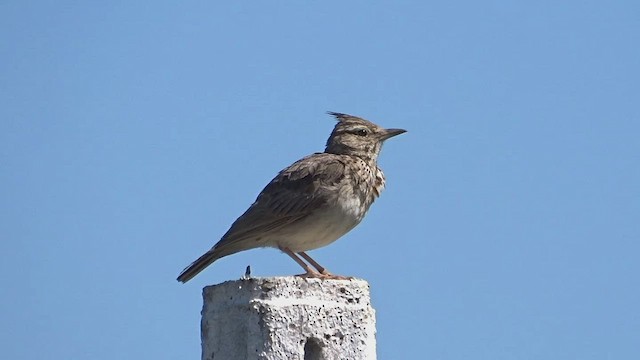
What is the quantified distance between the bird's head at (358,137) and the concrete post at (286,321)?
5.22m

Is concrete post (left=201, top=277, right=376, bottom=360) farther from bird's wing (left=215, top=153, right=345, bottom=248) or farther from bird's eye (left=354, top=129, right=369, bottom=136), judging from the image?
bird's eye (left=354, top=129, right=369, bottom=136)

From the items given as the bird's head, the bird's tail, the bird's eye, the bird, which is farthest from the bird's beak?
the bird's tail

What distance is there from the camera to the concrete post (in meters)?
7.98

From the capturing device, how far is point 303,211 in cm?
1206

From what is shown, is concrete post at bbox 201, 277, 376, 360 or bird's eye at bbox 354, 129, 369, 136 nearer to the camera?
concrete post at bbox 201, 277, 376, 360

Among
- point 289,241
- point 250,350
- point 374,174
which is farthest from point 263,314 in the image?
point 374,174

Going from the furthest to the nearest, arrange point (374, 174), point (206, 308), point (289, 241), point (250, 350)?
point (374, 174) → point (289, 241) → point (206, 308) → point (250, 350)

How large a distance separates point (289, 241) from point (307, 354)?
3879 millimetres

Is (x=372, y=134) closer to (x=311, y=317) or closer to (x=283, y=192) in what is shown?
(x=283, y=192)

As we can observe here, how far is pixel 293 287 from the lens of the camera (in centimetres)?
820

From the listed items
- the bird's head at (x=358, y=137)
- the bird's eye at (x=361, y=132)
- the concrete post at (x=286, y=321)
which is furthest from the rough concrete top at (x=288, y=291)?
the bird's eye at (x=361, y=132)

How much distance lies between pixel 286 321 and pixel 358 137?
590 cm

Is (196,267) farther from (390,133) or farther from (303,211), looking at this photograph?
(390,133)

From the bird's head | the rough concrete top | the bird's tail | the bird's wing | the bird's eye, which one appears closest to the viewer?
the rough concrete top
